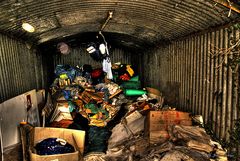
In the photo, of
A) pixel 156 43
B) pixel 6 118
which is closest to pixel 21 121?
pixel 6 118

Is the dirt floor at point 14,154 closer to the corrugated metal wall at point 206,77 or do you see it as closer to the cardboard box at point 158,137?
the cardboard box at point 158,137

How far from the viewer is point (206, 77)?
217 inches

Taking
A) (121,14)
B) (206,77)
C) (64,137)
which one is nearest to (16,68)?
(64,137)

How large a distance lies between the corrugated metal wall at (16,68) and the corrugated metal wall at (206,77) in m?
5.03

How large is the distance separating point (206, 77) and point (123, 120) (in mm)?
2904

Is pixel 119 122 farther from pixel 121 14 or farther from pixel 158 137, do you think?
pixel 121 14

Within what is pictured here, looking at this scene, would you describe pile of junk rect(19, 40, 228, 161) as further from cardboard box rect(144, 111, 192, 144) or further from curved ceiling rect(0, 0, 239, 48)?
curved ceiling rect(0, 0, 239, 48)

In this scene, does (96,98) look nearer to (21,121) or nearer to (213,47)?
(21,121)

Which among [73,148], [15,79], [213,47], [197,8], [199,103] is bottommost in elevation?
[73,148]

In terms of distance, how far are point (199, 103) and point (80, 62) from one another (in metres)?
8.10

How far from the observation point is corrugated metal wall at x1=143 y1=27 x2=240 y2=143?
457cm

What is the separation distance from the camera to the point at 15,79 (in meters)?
5.91

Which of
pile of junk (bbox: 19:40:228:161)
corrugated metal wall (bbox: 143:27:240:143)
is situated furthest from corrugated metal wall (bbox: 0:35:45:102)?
corrugated metal wall (bbox: 143:27:240:143)

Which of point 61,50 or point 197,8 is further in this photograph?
point 61,50
